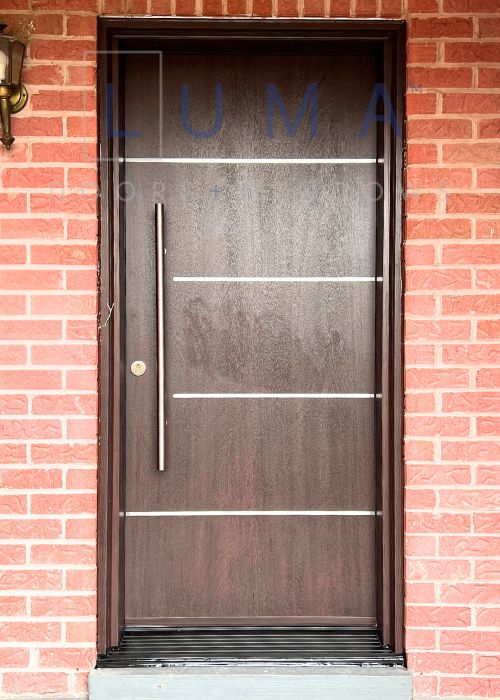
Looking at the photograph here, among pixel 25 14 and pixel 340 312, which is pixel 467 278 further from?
pixel 25 14

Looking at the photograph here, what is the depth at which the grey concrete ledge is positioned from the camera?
77.9 inches

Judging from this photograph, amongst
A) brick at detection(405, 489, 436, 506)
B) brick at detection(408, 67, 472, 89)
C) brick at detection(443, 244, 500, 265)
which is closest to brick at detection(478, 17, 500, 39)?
brick at detection(408, 67, 472, 89)

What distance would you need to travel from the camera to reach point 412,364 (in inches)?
79.0

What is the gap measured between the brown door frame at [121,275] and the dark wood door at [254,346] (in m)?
0.13

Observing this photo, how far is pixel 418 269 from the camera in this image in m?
2.00

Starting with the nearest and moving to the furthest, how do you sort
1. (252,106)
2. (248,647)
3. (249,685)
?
Answer: 1. (249,685)
2. (248,647)
3. (252,106)

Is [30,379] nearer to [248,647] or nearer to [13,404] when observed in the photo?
[13,404]

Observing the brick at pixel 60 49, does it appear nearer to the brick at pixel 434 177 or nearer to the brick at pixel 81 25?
the brick at pixel 81 25

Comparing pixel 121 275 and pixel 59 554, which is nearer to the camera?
pixel 59 554

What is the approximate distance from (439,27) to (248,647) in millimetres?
2181

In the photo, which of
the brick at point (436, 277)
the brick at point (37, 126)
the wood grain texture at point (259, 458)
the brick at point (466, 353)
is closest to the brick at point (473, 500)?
the wood grain texture at point (259, 458)

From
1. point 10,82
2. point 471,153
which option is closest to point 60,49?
point 10,82

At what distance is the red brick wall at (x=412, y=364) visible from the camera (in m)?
1.99

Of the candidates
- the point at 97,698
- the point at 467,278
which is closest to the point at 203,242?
the point at 467,278
